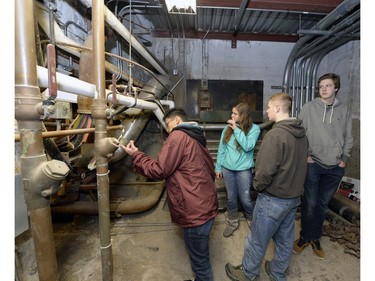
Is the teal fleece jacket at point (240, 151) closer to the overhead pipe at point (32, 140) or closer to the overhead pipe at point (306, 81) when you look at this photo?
the overhead pipe at point (32, 140)

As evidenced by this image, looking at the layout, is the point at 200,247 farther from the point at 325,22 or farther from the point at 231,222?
the point at 325,22

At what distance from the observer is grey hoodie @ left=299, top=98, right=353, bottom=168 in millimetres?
1784

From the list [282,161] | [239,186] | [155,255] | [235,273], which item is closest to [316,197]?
[239,186]

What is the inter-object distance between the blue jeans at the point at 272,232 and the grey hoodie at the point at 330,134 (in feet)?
1.98

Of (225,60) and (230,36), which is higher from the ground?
(230,36)

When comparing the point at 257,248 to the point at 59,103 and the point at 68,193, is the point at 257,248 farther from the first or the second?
the point at 68,193

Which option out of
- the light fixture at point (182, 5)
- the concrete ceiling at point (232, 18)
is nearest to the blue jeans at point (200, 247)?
the light fixture at point (182, 5)

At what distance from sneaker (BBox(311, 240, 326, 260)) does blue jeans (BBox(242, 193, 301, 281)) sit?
0.64 meters

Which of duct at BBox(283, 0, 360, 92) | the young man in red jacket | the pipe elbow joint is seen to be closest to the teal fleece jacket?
the young man in red jacket

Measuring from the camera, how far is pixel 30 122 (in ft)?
2.14

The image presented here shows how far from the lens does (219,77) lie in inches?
155

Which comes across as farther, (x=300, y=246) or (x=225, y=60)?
(x=225, y=60)

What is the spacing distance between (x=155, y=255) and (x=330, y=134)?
2000mm
